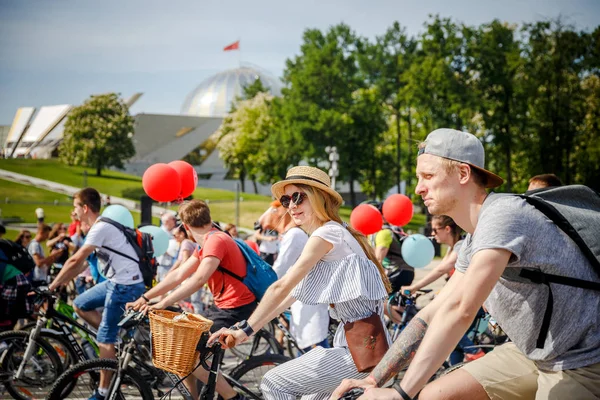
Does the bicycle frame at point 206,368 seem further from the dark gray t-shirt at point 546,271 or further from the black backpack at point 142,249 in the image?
the dark gray t-shirt at point 546,271

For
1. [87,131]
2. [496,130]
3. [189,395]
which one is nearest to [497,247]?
[189,395]

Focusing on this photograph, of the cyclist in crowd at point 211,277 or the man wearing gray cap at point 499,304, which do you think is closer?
the man wearing gray cap at point 499,304

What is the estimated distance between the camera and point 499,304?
2293mm

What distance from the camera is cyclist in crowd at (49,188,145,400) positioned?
18.4 feet

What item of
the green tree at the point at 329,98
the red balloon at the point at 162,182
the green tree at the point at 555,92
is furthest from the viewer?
the green tree at the point at 329,98

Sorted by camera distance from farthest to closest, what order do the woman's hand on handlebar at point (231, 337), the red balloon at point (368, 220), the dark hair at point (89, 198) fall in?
the red balloon at point (368, 220) < the dark hair at point (89, 198) < the woman's hand on handlebar at point (231, 337)

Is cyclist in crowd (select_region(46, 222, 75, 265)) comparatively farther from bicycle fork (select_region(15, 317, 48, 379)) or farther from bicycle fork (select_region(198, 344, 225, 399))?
bicycle fork (select_region(198, 344, 225, 399))

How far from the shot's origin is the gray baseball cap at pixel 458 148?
2.39 meters

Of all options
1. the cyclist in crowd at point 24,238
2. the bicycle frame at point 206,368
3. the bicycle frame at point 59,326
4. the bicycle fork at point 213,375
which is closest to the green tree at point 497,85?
the cyclist in crowd at point 24,238

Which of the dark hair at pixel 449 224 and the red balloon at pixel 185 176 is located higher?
the red balloon at pixel 185 176

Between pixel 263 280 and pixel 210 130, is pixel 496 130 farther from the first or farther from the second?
pixel 210 130

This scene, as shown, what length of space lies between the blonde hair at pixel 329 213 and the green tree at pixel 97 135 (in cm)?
5297

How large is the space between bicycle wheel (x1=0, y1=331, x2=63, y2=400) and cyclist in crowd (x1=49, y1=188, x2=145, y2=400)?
18.5 inches

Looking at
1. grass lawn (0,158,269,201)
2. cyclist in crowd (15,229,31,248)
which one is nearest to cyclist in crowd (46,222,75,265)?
cyclist in crowd (15,229,31,248)
